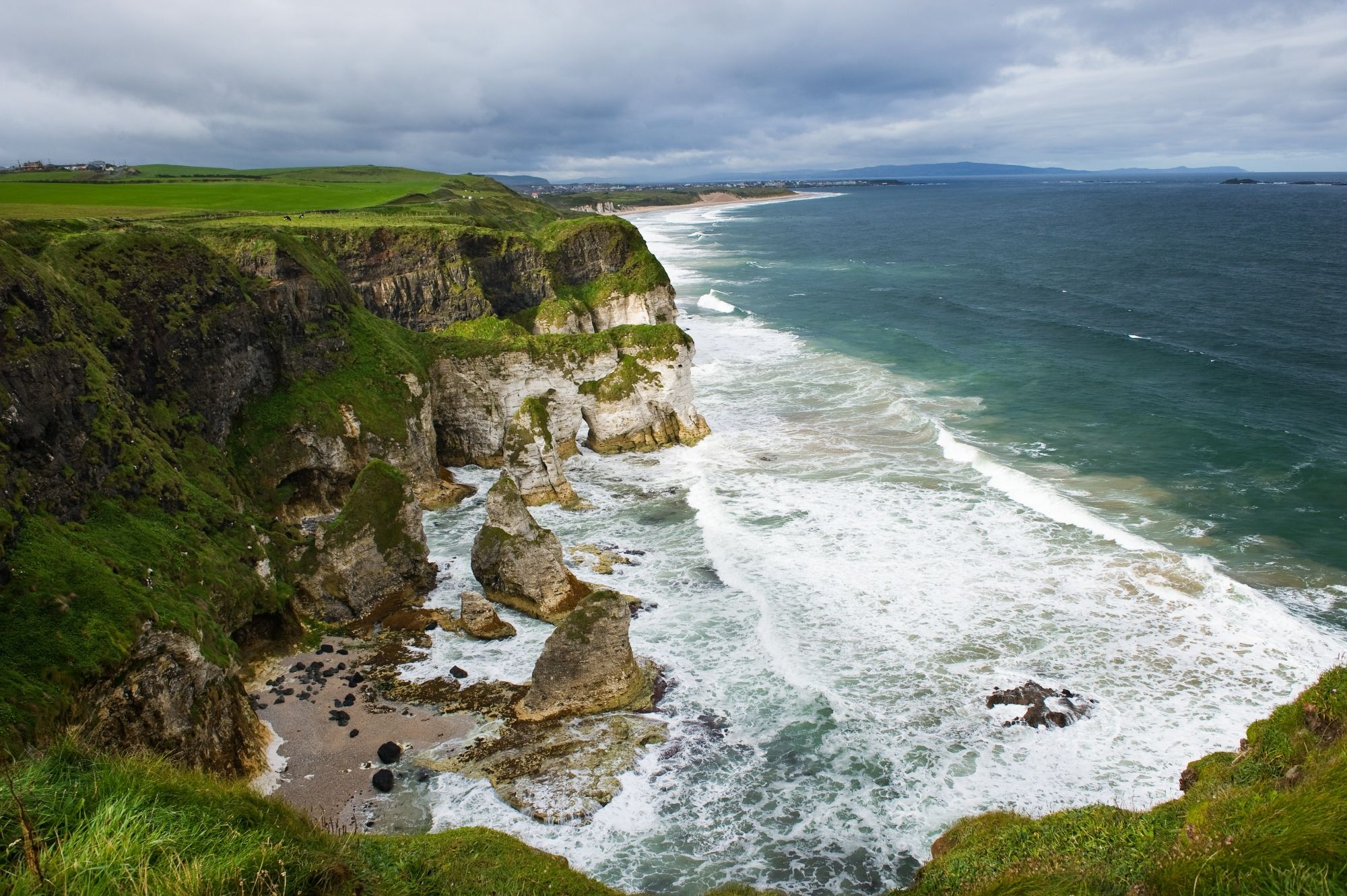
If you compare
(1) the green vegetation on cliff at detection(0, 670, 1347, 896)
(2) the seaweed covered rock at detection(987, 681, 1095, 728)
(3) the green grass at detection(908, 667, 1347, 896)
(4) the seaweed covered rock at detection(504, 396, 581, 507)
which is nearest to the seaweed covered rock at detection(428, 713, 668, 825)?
(1) the green vegetation on cliff at detection(0, 670, 1347, 896)

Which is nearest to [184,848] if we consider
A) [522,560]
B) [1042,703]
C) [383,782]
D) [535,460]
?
[383,782]

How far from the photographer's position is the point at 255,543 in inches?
872

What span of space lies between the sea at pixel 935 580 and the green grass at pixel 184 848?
547cm

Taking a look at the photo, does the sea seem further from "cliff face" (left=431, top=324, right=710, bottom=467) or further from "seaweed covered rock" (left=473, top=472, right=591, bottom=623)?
"cliff face" (left=431, top=324, right=710, bottom=467)

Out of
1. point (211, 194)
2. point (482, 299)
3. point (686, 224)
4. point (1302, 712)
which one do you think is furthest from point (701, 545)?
point (686, 224)

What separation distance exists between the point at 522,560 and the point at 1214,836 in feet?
61.5

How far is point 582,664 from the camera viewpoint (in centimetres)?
1959

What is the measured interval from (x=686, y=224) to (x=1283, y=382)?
14545 centimetres

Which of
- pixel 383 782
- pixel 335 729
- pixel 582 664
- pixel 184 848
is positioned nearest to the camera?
pixel 184 848

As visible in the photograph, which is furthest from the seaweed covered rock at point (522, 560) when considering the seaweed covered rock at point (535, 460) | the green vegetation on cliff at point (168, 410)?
the seaweed covered rock at point (535, 460)

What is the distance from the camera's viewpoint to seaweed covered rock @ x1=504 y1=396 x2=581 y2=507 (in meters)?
32.3

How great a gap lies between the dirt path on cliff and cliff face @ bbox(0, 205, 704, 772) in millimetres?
1259

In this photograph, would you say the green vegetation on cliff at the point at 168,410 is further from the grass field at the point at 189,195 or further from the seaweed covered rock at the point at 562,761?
the seaweed covered rock at the point at 562,761

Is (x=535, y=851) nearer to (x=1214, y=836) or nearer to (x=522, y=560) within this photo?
(x=1214, y=836)
